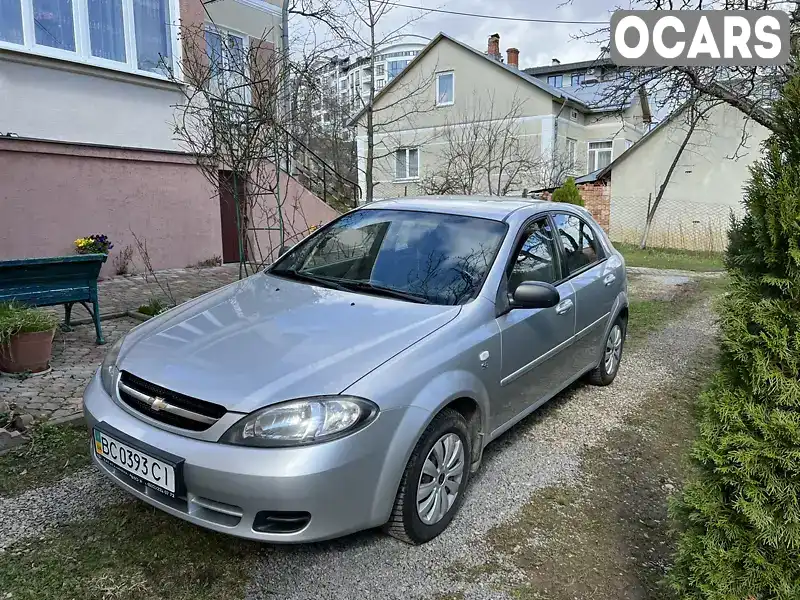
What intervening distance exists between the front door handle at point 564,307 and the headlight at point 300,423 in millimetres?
2007

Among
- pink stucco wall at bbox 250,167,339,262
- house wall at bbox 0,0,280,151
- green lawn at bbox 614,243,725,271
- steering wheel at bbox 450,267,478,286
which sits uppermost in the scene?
house wall at bbox 0,0,280,151

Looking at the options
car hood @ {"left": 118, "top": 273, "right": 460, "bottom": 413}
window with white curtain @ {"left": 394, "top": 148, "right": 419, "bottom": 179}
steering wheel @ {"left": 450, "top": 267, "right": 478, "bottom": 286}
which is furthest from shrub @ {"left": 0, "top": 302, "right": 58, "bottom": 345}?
window with white curtain @ {"left": 394, "top": 148, "right": 419, "bottom": 179}

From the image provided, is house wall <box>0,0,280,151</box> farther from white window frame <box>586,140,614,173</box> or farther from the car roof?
white window frame <box>586,140,614,173</box>

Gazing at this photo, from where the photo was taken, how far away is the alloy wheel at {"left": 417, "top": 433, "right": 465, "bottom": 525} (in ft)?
9.08

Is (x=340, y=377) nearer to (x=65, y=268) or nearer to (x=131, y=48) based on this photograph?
(x=65, y=268)

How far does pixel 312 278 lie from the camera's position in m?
3.72

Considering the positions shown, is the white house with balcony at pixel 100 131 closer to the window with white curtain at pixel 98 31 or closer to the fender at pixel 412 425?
the window with white curtain at pixel 98 31

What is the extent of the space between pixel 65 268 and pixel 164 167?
5470 millimetres

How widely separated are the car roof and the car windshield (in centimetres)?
6

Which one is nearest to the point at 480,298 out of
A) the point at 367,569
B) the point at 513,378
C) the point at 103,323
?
the point at 513,378

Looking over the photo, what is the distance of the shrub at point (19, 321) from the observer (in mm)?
4625

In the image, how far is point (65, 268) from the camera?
5309 millimetres

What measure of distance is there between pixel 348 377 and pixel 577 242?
2.82m

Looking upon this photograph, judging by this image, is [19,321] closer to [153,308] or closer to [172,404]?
[153,308]
